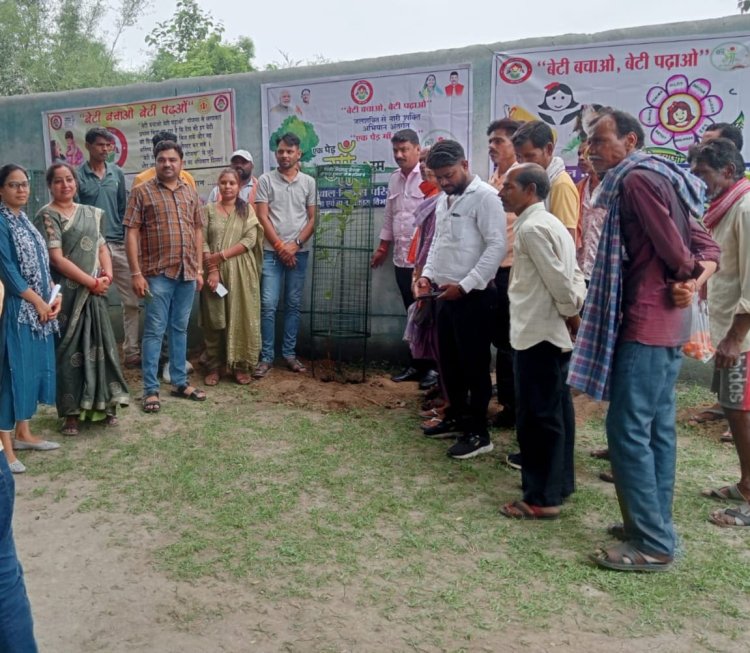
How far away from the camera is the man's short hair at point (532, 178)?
322 cm

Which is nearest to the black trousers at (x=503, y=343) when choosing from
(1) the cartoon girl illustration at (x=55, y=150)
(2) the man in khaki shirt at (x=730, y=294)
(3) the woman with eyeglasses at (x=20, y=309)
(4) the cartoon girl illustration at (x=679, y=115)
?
(2) the man in khaki shirt at (x=730, y=294)

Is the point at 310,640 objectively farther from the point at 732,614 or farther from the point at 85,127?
the point at 85,127

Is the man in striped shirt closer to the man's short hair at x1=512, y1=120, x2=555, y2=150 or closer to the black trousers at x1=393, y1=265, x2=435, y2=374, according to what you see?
the black trousers at x1=393, y1=265, x2=435, y2=374

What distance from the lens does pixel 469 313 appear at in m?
4.02

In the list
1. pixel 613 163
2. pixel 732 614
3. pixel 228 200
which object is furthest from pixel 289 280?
pixel 732 614

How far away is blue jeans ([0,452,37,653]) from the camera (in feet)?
6.03

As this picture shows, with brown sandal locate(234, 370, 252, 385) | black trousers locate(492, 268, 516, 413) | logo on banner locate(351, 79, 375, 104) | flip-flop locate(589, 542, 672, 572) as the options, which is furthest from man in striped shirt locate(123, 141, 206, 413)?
flip-flop locate(589, 542, 672, 572)

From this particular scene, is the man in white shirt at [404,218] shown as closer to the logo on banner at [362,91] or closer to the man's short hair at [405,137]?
the man's short hair at [405,137]

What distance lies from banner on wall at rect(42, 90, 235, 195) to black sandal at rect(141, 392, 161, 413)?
2.47 meters

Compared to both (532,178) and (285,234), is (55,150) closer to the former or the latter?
(285,234)

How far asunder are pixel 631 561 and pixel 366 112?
14.4ft

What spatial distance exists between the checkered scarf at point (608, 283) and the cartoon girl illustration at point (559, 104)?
2.78 metres

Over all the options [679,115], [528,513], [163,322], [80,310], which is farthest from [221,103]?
[528,513]

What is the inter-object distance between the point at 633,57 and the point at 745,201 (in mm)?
2304
